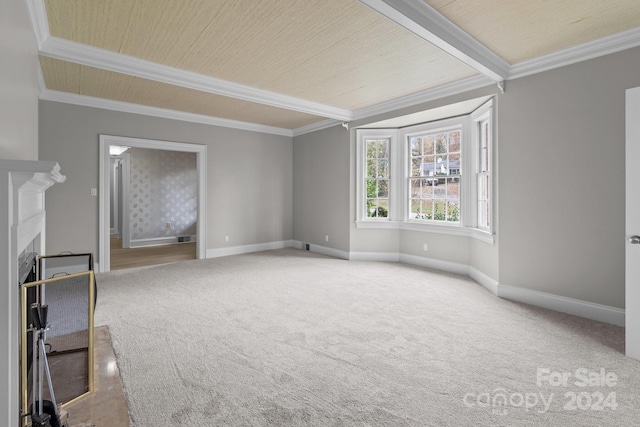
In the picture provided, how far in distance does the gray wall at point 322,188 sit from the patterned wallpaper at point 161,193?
8.43ft

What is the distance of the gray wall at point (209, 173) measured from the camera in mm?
4867

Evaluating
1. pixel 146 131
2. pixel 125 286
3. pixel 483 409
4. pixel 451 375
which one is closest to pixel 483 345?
pixel 451 375

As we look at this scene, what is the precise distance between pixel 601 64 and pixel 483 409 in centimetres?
329

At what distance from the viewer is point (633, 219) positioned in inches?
97.2

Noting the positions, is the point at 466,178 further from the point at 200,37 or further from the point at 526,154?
the point at 200,37

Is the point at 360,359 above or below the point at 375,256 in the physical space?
below

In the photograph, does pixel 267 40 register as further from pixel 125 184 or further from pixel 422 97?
pixel 125 184

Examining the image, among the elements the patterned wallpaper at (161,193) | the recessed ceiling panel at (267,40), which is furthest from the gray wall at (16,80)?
the patterned wallpaper at (161,193)

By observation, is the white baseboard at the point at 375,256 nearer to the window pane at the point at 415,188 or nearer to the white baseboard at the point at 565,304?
the window pane at the point at 415,188

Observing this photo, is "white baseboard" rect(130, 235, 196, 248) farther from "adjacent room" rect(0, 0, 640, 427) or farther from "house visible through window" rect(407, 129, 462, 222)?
"house visible through window" rect(407, 129, 462, 222)

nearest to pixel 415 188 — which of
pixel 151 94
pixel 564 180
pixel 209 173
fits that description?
pixel 564 180

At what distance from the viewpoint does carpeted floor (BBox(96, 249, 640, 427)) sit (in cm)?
188

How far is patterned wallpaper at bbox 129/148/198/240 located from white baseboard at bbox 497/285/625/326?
21.9 ft

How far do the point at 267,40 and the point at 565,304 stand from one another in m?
3.97
